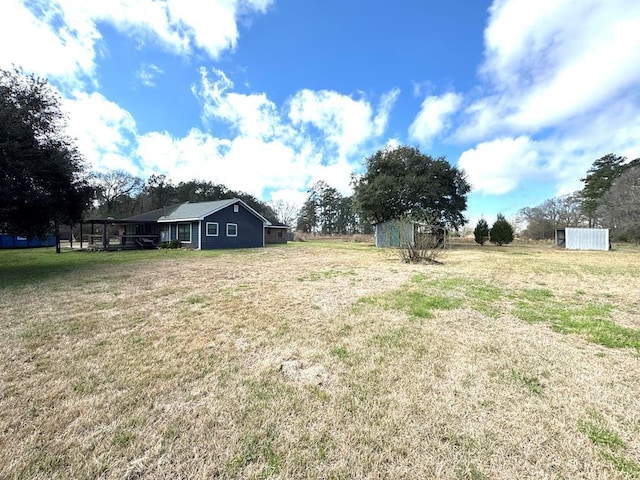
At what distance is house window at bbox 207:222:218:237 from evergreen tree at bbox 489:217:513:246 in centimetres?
2456

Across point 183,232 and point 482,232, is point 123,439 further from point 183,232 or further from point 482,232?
point 482,232

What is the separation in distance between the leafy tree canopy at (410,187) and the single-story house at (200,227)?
33.7 feet

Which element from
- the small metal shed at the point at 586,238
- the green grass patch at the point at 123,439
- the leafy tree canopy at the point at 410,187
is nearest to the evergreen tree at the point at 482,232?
the leafy tree canopy at the point at 410,187

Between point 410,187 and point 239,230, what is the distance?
14573 mm

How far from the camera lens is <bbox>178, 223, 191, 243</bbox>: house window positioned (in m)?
19.1

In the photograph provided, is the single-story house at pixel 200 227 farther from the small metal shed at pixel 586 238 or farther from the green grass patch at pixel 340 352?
the small metal shed at pixel 586 238

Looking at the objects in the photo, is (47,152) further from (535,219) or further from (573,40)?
(535,219)

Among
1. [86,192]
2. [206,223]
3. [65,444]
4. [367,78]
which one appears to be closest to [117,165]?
[206,223]

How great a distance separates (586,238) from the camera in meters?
21.1

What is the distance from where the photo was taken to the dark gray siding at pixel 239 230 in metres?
18.9

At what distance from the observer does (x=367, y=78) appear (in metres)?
14.5

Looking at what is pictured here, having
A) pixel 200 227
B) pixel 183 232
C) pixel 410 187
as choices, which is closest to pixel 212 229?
pixel 200 227

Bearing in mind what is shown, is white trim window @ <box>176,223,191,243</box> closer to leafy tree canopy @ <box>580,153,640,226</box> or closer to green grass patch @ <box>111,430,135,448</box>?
green grass patch @ <box>111,430,135,448</box>

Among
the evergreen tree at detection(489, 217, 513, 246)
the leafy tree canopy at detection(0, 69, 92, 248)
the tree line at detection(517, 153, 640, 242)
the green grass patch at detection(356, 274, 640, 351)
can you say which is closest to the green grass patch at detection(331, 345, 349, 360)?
the green grass patch at detection(356, 274, 640, 351)
